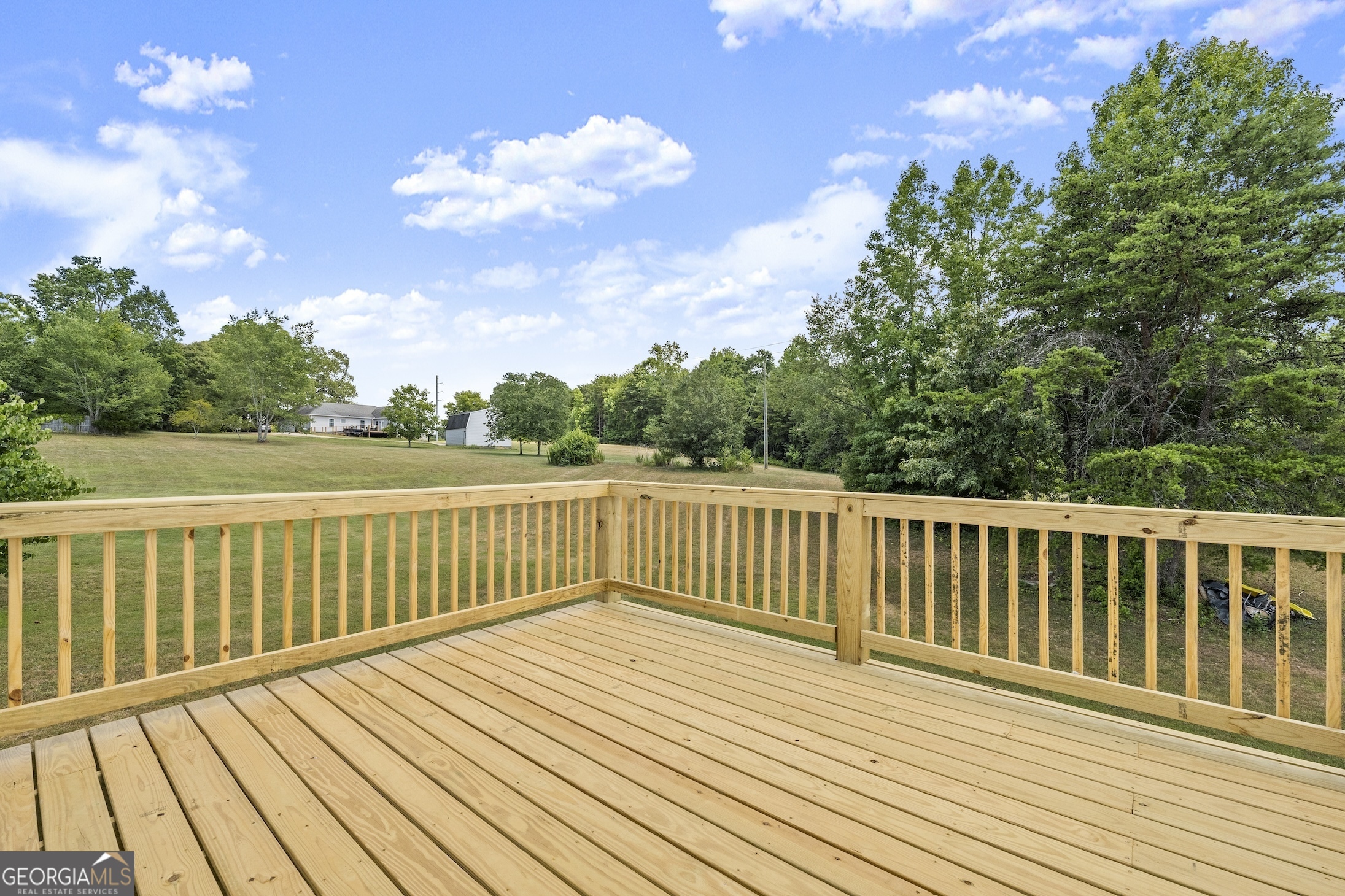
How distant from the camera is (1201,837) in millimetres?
1459

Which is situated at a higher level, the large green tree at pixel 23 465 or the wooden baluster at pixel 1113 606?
the large green tree at pixel 23 465

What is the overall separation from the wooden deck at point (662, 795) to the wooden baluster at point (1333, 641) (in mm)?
205

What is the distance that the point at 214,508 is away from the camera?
2148 mm

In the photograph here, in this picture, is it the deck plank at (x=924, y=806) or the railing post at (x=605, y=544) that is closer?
the deck plank at (x=924, y=806)

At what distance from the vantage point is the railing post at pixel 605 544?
12.5ft

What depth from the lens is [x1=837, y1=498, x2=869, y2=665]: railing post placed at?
2.76 m

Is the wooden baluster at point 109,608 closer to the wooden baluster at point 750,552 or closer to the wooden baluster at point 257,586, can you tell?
the wooden baluster at point 257,586

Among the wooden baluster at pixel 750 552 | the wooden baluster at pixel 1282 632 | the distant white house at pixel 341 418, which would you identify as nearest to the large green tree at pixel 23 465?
the wooden baluster at pixel 750 552

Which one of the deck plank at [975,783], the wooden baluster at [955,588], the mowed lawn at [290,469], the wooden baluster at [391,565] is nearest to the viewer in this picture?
the deck plank at [975,783]

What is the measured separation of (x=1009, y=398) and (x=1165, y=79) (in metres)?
4.97

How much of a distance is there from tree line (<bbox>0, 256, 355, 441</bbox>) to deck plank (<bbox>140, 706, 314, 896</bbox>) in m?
14.6

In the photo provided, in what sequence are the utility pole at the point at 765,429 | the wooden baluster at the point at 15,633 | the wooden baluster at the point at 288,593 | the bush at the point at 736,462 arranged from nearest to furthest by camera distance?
the wooden baluster at the point at 15,633 → the wooden baluster at the point at 288,593 → the bush at the point at 736,462 → the utility pole at the point at 765,429

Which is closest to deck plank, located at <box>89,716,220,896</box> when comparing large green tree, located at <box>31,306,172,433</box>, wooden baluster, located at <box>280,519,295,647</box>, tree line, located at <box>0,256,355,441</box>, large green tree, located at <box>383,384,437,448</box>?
wooden baluster, located at <box>280,519,295,647</box>

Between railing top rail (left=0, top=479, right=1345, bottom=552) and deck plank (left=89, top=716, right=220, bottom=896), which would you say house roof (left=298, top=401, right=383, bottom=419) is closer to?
railing top rail (left=0, top=479, right=1345, bottom=552)
